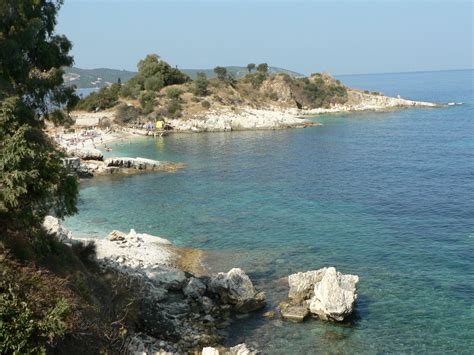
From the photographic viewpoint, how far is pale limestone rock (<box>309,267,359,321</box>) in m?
22.8

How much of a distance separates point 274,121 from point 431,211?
72279mm

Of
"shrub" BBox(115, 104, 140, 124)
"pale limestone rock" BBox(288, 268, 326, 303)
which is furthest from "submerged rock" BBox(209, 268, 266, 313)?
"shrub" BBox(115, 104, 140, 124)

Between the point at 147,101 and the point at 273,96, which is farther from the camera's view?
the point at 273,96

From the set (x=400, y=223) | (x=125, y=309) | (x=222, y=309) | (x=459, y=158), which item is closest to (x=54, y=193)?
(x=125, y=309)

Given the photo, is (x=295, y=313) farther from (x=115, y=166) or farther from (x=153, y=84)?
(x=153, y=84)

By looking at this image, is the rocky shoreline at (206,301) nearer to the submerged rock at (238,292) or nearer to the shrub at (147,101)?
the submerged rock at (238,292)

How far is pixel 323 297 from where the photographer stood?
2323 centimetres

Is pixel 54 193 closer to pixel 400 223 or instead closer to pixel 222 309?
pixel 222 309

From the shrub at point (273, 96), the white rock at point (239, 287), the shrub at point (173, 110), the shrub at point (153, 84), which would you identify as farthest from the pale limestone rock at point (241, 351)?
the shrub at point (273, 96)

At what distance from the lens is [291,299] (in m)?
25.2

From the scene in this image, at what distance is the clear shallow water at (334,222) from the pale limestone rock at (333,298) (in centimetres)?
63

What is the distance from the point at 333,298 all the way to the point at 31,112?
15992 millimetres

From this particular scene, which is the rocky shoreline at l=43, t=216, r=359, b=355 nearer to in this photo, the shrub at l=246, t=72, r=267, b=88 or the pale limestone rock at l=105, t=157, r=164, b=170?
the pale limestone rock at l=105, t=157, r=164, b=170

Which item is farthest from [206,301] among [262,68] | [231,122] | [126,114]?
[262,68]
